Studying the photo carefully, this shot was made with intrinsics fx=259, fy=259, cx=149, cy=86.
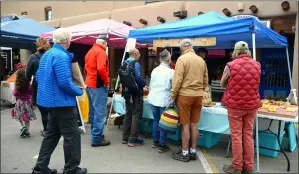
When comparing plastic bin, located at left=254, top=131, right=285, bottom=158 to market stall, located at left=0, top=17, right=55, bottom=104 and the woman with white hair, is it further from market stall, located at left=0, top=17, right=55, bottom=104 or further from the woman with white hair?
market stall, located at left=0, top=17, right=55, bottom=104

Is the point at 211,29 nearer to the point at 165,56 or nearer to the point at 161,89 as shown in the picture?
the point at 165,56

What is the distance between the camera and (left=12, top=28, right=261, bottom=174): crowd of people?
2.89m

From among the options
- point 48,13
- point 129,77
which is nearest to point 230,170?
point 129,77

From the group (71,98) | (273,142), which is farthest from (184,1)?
(71,98)

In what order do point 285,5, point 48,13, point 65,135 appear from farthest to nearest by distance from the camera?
point 48,13 → point 285,5 → point 65,135

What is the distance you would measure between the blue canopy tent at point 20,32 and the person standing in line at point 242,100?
651 centimetres

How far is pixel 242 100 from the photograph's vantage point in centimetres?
329

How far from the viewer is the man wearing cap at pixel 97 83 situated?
4.20 m

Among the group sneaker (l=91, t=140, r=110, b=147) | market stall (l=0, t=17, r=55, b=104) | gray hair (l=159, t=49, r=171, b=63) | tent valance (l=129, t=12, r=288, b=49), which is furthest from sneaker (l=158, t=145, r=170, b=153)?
market stall (l=0, t=17, r=55, b=104)

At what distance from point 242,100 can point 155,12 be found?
7533mm

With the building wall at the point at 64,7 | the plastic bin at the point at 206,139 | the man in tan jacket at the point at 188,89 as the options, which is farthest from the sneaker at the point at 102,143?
the building wall at the point at 64,7

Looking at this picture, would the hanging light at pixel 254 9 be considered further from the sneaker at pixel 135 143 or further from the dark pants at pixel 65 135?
the dark pants at pixel 65 135

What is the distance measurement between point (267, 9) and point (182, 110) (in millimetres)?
5426

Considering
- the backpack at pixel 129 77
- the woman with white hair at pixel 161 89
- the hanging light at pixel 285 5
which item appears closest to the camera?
the woman with white hair at pixel 161 89
